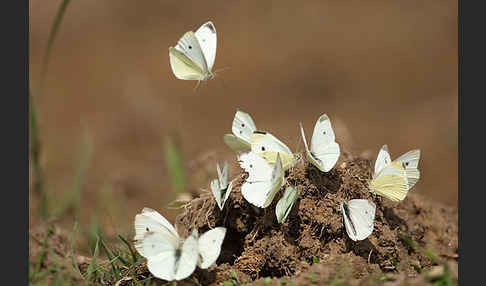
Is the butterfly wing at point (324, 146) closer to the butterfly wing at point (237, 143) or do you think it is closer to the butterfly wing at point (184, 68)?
the butterfly wing at point (237, 143)

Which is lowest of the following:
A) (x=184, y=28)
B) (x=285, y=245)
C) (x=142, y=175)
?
(x=142, y=175)

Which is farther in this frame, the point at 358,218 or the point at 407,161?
the point at 407,161

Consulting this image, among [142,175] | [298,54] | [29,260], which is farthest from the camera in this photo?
[298,54]

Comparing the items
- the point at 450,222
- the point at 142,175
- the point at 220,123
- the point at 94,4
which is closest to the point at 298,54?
the point at 220,123

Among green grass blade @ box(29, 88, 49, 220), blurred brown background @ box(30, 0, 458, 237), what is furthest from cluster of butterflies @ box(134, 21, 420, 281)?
blurred brown background @ box(30, 0, 458, 237)

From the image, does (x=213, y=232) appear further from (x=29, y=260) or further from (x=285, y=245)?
(x=29, y=260)

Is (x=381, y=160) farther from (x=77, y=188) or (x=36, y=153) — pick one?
(x=36, y=153)

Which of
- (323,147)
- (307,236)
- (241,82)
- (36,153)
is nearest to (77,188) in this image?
(36,153)
